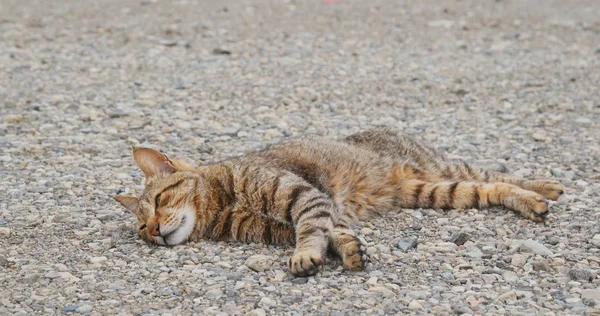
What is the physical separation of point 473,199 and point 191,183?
2357 millimetres

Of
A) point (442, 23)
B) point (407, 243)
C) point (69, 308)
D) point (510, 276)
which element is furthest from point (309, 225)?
point (442, 23)

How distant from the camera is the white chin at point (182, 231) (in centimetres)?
649

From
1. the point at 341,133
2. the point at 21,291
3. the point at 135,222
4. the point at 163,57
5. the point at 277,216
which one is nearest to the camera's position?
the point at 21,291

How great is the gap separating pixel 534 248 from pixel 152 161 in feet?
9.84

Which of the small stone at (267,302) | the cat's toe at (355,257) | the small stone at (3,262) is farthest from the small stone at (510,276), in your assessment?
the small stone at (3,262)

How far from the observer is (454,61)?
43.9 ft

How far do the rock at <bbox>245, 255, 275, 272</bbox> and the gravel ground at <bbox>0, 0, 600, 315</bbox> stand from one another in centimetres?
1

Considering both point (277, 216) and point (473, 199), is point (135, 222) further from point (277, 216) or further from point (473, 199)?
point (473, 199)

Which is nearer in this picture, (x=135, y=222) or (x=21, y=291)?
(x=21, y=291)

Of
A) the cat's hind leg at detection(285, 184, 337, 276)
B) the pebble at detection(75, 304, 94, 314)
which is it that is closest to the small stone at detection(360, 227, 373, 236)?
the cat's hind leg at detection(285, 184, 337, 276)

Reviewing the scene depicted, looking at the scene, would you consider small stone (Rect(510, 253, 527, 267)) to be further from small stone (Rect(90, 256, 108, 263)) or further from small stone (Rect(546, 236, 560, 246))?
small stone (Rect(90, 256, 108, 263))

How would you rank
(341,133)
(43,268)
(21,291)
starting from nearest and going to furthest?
(21,291), (43,268), (341,133)

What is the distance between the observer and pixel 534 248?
6.33 meters

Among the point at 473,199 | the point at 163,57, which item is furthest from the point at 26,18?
the point at 473,199
